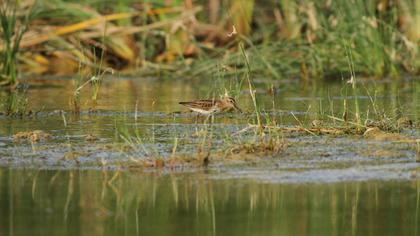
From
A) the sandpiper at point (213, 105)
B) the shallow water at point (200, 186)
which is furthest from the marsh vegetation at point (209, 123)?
the sandpiper at point (213, 105)

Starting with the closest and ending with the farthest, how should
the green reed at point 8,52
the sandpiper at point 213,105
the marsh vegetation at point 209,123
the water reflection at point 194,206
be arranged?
the water reflection at point 194,206 → the marsh vegetation at point 209,123 → the sandpiper at point 213,105 → the green reed at point 8,52

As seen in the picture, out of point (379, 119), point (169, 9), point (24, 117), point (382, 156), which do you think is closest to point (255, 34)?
point (169, 9)

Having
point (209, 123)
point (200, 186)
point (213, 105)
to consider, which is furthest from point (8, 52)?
point (200, 186)

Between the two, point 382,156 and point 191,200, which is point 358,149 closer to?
point 382,156

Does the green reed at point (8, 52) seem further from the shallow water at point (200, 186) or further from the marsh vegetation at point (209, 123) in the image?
the shallow water at point (200, 186)

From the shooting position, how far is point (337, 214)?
5121 mm

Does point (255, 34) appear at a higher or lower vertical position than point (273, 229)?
higher

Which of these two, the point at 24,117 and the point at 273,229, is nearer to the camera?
the point at 273,229

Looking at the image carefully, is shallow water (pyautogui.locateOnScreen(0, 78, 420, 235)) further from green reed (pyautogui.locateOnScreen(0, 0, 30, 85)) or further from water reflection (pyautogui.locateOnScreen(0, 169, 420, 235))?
green reed (pyautogui.locateOnScreen(0, 0, 30, 85))

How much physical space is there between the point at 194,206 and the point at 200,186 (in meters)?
0.36

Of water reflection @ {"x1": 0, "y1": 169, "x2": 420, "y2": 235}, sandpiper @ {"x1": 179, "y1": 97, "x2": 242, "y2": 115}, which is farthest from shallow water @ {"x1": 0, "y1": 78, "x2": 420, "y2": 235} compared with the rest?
sandpiper @ {"x1": 179, "y1": 97, "x2": 242, "y2": 115}

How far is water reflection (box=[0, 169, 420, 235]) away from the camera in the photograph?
4.85m

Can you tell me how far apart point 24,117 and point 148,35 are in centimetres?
539

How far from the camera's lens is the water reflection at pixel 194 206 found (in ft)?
15.9
